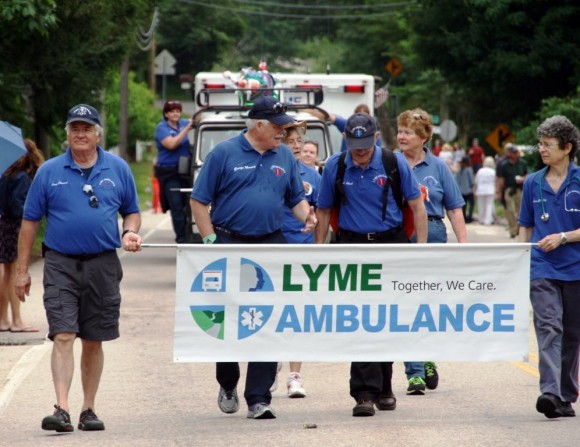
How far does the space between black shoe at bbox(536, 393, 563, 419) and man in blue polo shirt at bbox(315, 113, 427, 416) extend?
3.56ft

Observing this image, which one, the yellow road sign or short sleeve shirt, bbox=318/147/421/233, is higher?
short sleeve shirt, bbox=318/147/421/233

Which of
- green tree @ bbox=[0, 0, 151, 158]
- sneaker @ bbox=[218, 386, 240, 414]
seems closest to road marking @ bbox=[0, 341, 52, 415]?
sneaker @ bbox=[218, 386, 240, 414]

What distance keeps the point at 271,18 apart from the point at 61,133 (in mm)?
72577

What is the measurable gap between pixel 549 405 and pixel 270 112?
2.66 m

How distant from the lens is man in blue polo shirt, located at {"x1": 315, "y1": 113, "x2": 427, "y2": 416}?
9641 mm

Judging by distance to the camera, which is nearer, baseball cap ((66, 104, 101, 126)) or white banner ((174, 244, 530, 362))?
baseball cap ((66, 104, 101, 126))

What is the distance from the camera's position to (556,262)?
9.62m

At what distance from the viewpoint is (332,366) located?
12680 millimetres

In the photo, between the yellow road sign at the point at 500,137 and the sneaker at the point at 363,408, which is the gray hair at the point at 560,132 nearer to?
the sneaker at the point at 363,408

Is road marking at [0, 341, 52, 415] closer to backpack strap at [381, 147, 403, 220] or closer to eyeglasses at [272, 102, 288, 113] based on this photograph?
eyeglasses at [272, 102, 288, 113]

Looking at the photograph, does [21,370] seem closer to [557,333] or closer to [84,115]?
[84,115]

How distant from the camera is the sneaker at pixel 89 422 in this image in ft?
30.1

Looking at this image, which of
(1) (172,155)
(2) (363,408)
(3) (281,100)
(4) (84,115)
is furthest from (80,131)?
(1) (172,155)

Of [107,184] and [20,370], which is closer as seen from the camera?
[107,184]
